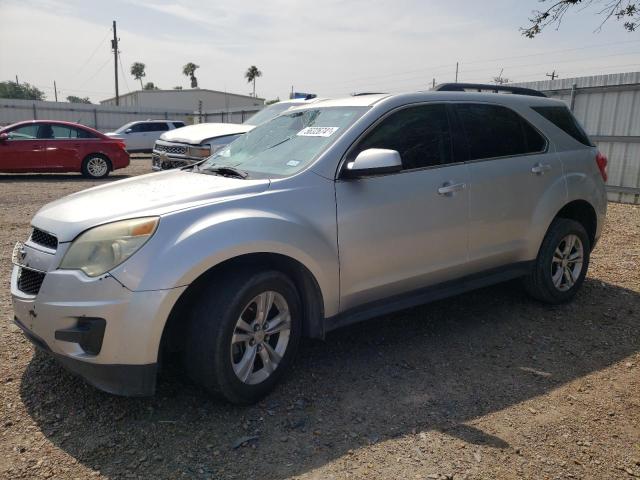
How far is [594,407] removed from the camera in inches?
124

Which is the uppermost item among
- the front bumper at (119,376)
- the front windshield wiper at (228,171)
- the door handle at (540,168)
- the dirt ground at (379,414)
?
the door handle at (540,168)

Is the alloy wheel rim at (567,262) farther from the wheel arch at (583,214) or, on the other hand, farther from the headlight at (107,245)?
the headlight at (107,245)

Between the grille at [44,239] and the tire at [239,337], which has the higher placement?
the grille at [44,239]

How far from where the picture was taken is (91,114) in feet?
104

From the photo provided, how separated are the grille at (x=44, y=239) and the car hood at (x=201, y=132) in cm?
619

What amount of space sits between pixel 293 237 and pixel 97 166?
1230 centimetres

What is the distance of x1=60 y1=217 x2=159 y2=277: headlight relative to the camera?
2652mm

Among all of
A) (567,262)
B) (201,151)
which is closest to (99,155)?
(201,151)

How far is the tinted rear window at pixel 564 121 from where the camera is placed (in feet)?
15.4

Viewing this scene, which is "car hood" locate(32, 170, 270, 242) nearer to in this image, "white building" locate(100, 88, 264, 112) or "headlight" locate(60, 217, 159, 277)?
"headlight" locate(60, 217, 159, 277)

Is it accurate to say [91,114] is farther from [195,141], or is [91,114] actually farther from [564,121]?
[564,121]

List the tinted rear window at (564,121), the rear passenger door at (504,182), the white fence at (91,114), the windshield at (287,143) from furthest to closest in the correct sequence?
1. the white fence at (91,114)
2. the tinted rear window at (564,121)
3. the rear passenger door at (504,182)
4. the windshield at (287,143)

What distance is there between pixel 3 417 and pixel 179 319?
1.11m

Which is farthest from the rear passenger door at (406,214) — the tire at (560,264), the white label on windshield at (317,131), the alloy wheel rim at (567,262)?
the alloy wheel rim at (567,262)
